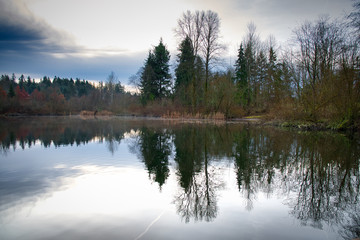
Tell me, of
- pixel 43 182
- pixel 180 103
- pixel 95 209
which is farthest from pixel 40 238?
pixel 180 103

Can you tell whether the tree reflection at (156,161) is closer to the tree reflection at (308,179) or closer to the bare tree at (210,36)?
the tree reflection at (308,179)

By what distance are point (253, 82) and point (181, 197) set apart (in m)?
37.7

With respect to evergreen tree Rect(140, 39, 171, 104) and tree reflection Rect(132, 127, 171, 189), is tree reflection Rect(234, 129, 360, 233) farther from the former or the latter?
evergreen tree Rect(140, 39, 171, 104)

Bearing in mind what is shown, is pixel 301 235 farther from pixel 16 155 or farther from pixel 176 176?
pixel 16 155

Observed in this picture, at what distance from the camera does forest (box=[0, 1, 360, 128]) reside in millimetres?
15250

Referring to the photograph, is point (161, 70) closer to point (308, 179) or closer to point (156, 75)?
point (156, 75)

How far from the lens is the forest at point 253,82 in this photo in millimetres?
15250

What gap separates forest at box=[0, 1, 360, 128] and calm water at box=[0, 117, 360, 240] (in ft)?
30.3

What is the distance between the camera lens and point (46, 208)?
149 inches

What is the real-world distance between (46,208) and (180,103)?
3334 cm

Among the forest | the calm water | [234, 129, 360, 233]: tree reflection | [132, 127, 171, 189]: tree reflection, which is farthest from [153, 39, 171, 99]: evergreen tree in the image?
the calm water

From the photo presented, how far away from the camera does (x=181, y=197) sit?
4.34m

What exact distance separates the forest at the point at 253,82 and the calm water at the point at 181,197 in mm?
9247

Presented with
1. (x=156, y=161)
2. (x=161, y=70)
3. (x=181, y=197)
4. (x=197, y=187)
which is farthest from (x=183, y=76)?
(x=181, y=197)
